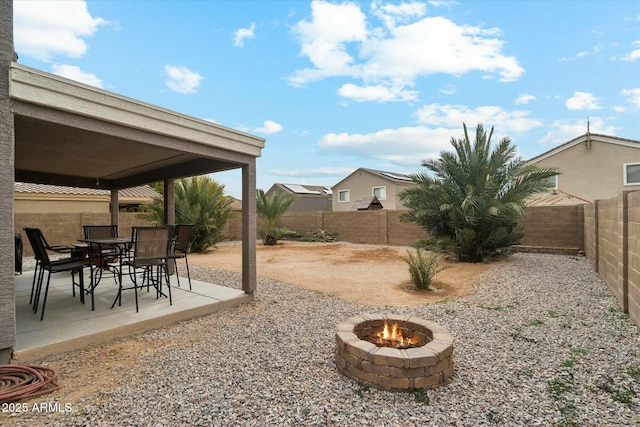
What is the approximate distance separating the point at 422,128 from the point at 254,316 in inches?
557

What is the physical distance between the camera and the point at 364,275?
24.1 feet

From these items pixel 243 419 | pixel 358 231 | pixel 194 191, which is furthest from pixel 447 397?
pixel 358 231

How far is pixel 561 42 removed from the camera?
25.5ft

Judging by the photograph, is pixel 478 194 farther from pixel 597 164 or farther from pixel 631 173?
pixel 631 173

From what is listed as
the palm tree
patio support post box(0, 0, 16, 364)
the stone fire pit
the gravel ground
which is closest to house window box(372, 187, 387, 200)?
the palm tree

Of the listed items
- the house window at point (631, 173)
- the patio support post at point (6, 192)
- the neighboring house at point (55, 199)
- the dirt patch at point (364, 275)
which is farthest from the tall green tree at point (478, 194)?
the neighboring house at point (55, 199)

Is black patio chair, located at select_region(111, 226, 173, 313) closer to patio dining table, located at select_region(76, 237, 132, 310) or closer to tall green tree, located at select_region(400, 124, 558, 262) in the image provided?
patio dining table, located at select_region(76, 237, 132, 310)

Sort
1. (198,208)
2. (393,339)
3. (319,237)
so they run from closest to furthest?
1. (393,339)
2. (198,208)
3. (319,237)

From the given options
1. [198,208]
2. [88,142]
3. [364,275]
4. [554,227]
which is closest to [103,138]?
[88,142]

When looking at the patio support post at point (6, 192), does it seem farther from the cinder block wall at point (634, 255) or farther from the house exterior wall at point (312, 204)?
the house exterior wall at point (312, 204)

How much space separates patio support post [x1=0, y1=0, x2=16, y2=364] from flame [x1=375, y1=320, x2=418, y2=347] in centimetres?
309

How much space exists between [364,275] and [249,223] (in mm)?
3587

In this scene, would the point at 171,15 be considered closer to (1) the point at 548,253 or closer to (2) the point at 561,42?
(2) the point at 561,42

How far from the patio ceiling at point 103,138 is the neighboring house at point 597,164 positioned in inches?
601
